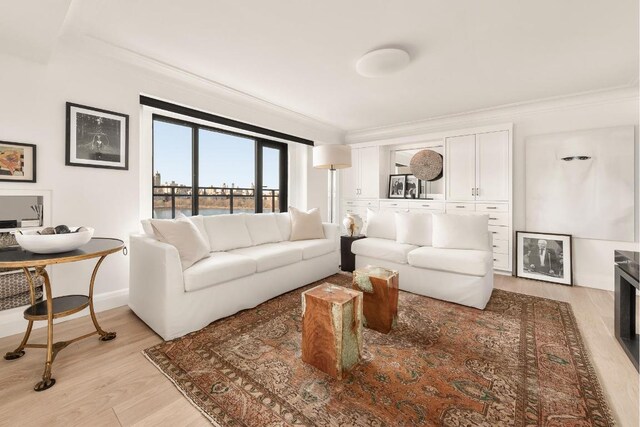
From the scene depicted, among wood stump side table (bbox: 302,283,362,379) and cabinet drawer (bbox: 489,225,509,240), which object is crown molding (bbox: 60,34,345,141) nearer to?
wood stump side table (bbox: 302,283,362,379)

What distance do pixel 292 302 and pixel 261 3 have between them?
2.53 meters

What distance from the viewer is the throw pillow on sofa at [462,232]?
3072 mm

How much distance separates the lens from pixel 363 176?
18.0 ft

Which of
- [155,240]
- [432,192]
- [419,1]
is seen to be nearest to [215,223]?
[155,240]

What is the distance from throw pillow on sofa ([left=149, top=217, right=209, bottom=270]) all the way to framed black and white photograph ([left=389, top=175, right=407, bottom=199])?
3753mm

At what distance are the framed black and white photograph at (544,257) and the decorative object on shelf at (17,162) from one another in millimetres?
5493

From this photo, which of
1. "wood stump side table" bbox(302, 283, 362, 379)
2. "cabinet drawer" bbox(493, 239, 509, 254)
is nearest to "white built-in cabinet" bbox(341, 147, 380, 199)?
"cabinet drawer" bbox(493, 239, 509, 254)

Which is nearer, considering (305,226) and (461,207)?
(305,226)

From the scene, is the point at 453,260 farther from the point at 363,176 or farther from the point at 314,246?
the point at 363,176

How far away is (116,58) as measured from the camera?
268 centimetres

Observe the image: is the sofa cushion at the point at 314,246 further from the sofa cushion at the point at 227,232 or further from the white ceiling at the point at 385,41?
the white ceiling at the point at 385,41

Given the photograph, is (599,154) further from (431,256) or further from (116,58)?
(116,58)

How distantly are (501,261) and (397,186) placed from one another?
2062mm

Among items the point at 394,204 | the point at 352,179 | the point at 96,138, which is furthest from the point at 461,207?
the point at 96,138
